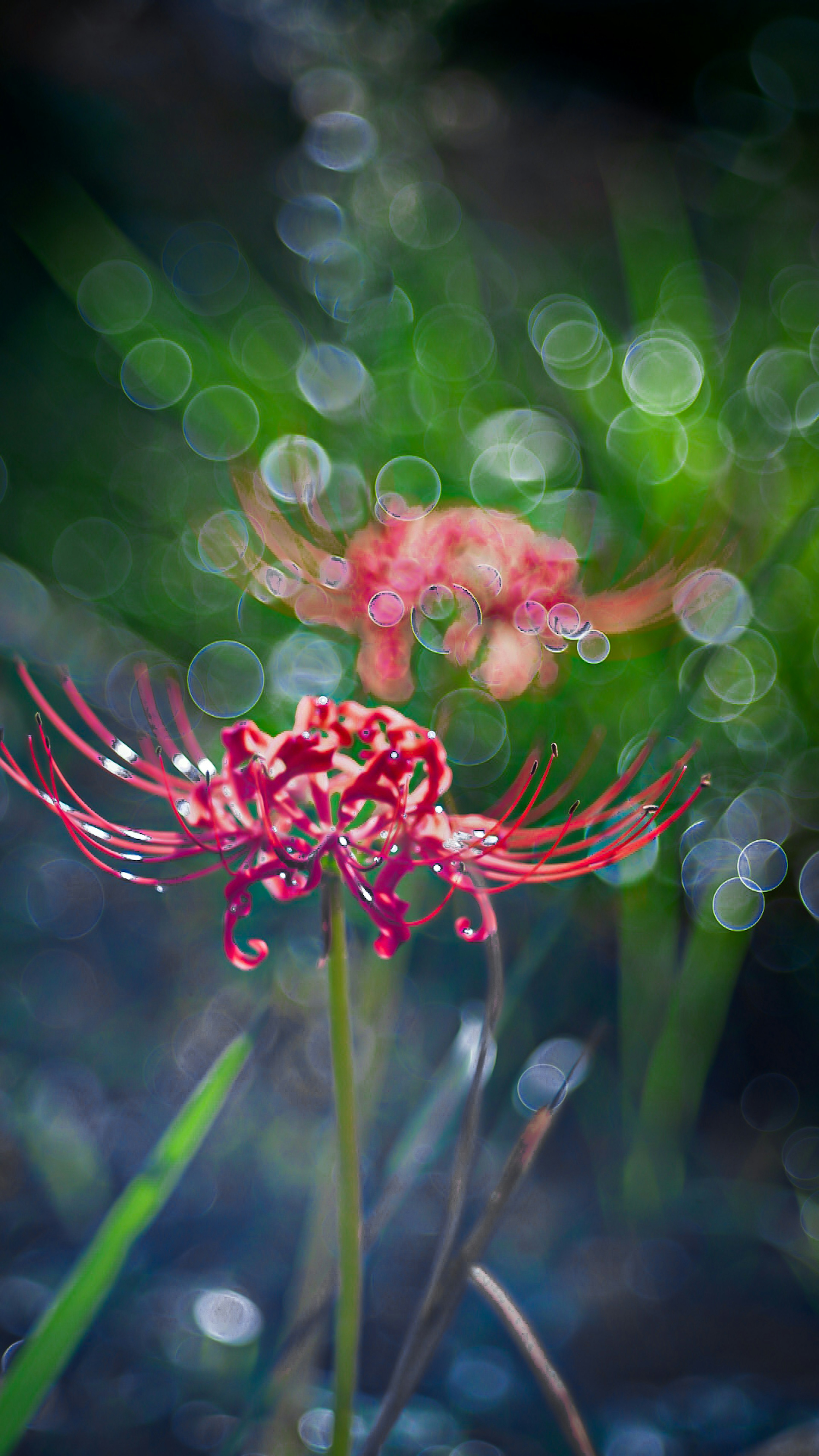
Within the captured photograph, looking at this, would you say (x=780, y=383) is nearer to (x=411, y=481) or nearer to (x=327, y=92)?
(x=411, y=481)

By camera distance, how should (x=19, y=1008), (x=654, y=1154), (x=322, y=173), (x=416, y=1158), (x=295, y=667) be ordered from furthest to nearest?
1. (x=322, y=173)
2. (x=19, y=1008)
3. (x=295, y=667)
4. (x=654, y=1154)
5. (x=416, y=1158)

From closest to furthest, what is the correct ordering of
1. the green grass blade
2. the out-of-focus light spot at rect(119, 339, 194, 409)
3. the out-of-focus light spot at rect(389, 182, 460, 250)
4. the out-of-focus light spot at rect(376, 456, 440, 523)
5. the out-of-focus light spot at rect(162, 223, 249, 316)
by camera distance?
the green grass blade
the out-of-focus light spot at rect(376, 456, 440, 523)
the out-of-focus light spot at rect(119, 339, 194, 409)
the out-of-focus light spot at rect(389, 182, 460, 250)
the out-of-focus light spot at rect(162, 223, 249, 316)

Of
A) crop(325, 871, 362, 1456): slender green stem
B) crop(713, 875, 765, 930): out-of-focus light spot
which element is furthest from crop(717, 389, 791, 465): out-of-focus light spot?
crop(325, 871, 362, 1456): slender green stem

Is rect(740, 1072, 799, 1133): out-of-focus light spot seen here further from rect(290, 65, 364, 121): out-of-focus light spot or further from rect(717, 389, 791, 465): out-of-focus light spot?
rect(290, 65, 364, 121): out-of-focus light spot

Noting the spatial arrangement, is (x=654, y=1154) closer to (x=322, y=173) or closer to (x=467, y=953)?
(x=467, y=953)

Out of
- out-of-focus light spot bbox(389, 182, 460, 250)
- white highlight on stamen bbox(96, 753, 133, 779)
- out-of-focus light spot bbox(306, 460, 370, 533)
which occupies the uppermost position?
out-of-focus light spot bbox(389, 182, 460, 250)

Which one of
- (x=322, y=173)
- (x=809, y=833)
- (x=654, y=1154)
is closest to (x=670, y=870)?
(x=809, y=833)
